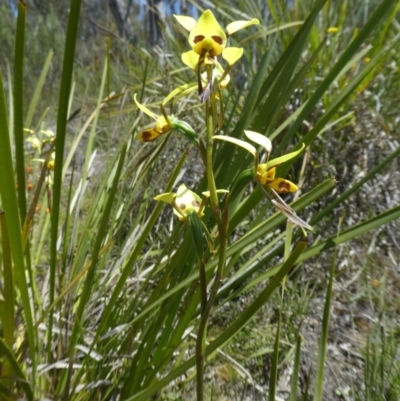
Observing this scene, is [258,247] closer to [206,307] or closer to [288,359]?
[288,359]

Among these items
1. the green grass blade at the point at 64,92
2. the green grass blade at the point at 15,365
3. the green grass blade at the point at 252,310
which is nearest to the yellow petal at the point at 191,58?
the green grass blade at the point at 64,92

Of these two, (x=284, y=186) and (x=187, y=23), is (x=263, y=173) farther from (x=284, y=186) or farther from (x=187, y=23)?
(x=187, y=23)

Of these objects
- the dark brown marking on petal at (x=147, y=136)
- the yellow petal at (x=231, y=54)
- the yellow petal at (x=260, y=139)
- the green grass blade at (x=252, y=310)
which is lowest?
the green grass blade at (x=252, y=310)

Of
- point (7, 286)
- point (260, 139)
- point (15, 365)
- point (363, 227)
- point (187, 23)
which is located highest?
point (187, 23)

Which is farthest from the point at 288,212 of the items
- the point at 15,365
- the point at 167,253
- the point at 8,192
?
the point at 167,253

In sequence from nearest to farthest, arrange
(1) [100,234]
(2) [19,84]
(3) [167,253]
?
(2) [19,84] < (1) [100,234] < (3) [167,253]

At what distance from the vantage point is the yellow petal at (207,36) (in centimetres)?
46

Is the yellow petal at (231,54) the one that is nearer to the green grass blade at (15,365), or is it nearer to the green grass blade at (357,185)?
the green grass blade at (357,185)

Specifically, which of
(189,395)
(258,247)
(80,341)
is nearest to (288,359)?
(189,395)

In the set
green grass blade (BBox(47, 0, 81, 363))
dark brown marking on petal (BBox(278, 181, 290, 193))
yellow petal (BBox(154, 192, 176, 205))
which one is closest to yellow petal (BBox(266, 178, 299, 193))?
dark brown marking on petal (BBox(278, 181, 290, 193))

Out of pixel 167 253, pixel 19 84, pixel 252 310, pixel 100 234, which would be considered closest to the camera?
pixel 252 310

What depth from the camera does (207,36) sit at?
1.52 ft

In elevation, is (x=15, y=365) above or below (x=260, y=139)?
below

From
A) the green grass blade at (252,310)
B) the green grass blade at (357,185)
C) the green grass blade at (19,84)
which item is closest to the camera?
the green grass blade at (252,310)
